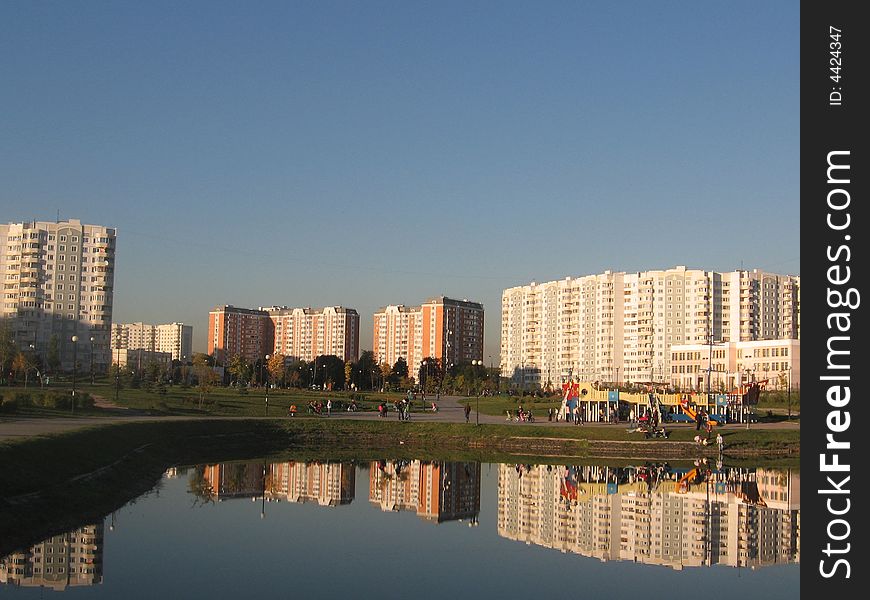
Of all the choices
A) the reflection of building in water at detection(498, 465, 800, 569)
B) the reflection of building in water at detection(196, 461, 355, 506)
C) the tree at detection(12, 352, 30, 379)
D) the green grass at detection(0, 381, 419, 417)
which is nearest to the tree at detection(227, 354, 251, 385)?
the tree at detection(12, 352, 30, 379)

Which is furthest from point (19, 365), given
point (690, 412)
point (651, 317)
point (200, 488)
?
point (651, 317)

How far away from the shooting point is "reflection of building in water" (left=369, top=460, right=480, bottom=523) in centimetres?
3650

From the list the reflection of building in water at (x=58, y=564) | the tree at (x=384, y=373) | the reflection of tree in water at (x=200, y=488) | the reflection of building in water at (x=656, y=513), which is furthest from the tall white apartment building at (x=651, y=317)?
the reflection of building in water at (x=58, y=564)

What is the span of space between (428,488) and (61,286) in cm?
10331

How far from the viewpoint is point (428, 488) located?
137 ft

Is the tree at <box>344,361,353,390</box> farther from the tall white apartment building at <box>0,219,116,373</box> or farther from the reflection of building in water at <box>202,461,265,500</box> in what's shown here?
the reflection of building in water at <box>202,461,265,500</box>

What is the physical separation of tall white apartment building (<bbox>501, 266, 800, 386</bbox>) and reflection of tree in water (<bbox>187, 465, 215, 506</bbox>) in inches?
4546

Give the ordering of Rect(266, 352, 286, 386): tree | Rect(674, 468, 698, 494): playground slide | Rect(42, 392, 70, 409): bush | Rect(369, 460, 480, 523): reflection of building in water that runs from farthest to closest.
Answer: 1. Rect(266, 352, 286, 386): tree
2. Rect(42, 392, 70, 409): bush
3. Rect(674, 468, 698, 494): playground slide
4. Rect(369, 460, 480, 523): reflection of building in water

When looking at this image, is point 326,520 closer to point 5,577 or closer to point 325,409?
point 5,577

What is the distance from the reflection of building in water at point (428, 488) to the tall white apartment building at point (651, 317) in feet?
352

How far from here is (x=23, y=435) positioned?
112 ft

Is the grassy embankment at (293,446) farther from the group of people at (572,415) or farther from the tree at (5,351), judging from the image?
the tree at (5,351)
